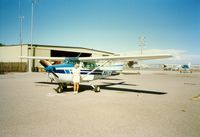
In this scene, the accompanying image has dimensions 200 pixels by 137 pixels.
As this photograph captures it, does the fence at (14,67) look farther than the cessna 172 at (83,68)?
Yes

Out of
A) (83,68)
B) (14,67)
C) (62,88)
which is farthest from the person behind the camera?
(14,67)

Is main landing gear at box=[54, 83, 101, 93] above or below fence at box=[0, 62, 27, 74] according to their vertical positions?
below

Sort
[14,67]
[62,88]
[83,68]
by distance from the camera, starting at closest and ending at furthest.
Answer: [62,88] → [83,68] → [14,67]

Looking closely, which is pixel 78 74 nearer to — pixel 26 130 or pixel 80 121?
pixel 80 121

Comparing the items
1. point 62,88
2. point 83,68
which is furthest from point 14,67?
point 62,88

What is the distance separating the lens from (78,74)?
11.0 m

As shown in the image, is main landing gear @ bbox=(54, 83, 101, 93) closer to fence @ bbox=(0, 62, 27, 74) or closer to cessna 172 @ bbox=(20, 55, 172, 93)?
cessna 172 @ bbox=(20, 55, 172, 93)

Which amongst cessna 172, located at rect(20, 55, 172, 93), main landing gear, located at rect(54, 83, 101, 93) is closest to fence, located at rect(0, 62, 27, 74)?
cessna 172, located at rect(20, 55, 172, 93)

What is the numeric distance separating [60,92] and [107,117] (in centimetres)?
583

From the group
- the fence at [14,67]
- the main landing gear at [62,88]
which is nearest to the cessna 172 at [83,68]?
the main landing gear at [62,88]

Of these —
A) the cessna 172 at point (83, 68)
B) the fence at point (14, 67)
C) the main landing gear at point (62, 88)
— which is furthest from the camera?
the fence at point (14, 67)

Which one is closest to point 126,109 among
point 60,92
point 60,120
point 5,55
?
point 60,120

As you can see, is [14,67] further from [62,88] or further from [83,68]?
[62,88]

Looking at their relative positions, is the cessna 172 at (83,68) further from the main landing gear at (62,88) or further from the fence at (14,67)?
the fence at (14,67)
